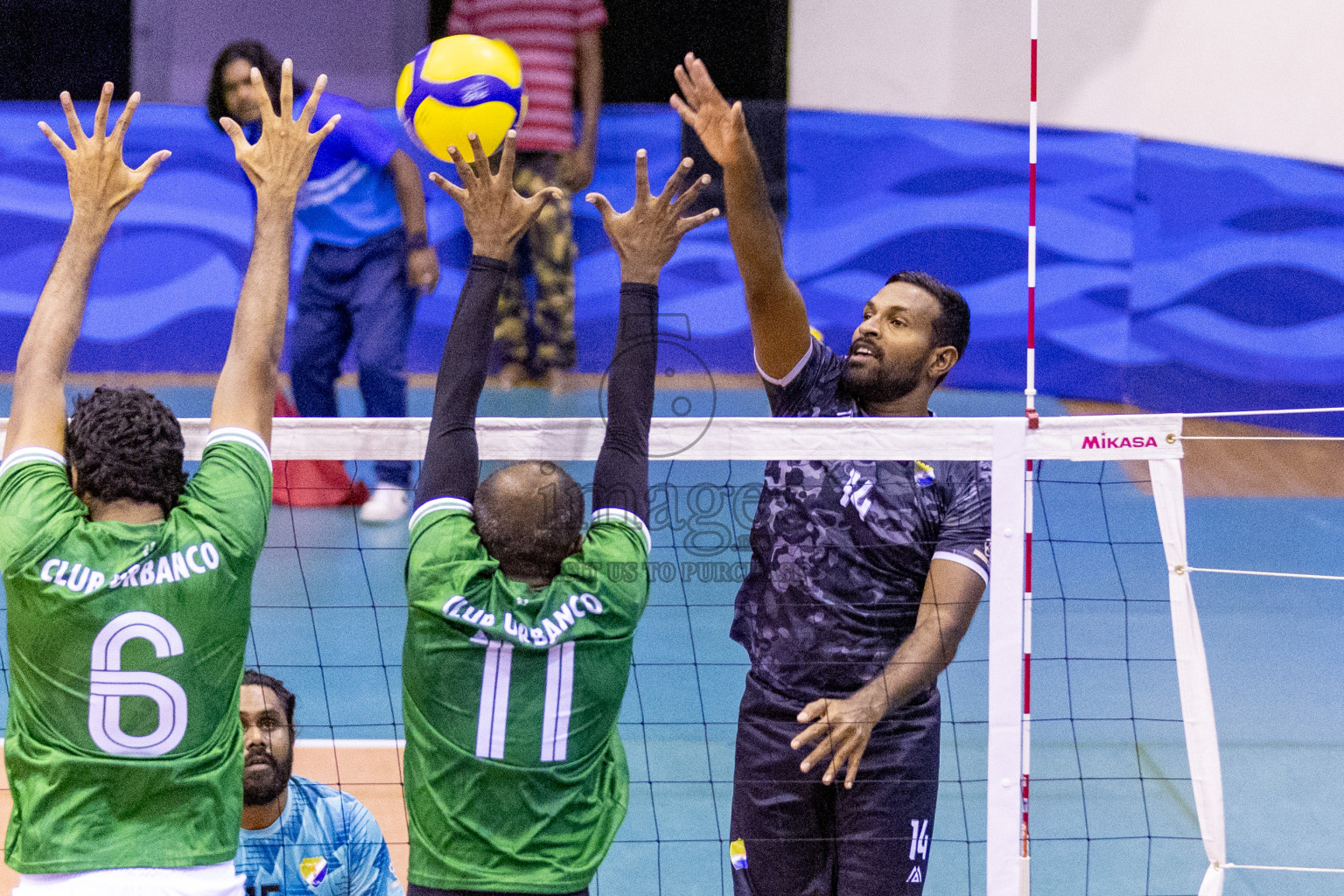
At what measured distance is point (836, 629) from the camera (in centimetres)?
351

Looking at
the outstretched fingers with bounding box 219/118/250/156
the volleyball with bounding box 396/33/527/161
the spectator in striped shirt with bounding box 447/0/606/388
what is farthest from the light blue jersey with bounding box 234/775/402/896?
the spectator in striped shirt with bounding box 447/0/606/388

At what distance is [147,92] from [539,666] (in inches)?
383

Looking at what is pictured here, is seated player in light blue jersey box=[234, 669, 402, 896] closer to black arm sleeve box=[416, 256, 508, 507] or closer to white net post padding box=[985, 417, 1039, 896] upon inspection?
black arm sleeve box=[416, 256, 508, 507]

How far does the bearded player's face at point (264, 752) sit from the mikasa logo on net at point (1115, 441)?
2.11 m

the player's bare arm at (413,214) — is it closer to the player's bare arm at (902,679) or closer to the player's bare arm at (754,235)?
the player's bare arm at (754,235)

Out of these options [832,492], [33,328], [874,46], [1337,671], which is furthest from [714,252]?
[33,328]

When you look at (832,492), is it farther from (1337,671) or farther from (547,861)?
(1337,671)

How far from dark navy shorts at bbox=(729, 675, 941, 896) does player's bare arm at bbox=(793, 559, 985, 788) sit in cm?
6

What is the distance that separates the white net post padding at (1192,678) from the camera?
341cm

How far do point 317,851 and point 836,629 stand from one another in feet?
4.68

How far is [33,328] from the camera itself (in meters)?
2.84

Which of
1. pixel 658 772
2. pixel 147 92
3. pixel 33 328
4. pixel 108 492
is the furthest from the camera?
pixel 147 92

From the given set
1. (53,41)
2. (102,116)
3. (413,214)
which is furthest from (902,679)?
(53,41)

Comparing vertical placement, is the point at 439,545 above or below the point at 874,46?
below
